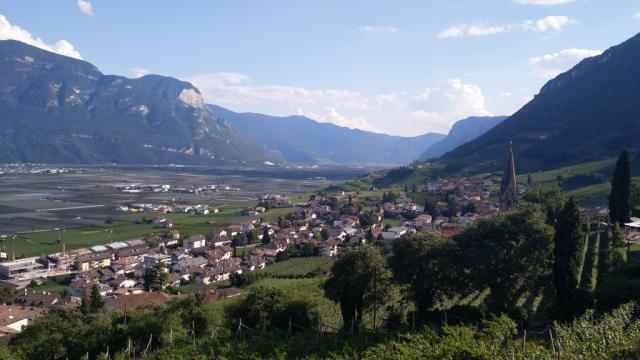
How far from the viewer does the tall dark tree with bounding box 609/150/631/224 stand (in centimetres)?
4591

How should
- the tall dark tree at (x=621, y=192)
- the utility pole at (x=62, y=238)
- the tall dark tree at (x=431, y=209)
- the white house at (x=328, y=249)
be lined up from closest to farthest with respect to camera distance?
the tall dark tree at (x=621, y=192) → the white house at (x=328, y=249) → the utility pole at (x=62, y=238) → the tall dark tree at (x=431, y=209)

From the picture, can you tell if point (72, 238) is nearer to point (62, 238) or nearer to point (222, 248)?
point (62, 238)

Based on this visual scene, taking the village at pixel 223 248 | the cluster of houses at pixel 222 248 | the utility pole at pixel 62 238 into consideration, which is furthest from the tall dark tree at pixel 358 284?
the utility pole at pixel 62 238

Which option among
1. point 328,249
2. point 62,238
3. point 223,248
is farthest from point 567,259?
point 62,238

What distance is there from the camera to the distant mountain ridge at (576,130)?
133 meters

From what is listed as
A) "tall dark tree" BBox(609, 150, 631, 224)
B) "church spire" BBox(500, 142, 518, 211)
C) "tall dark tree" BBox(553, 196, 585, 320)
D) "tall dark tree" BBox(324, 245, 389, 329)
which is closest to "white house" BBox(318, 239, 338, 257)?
"church spire" BBox(500, 142, 518, 211)

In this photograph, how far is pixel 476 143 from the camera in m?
198

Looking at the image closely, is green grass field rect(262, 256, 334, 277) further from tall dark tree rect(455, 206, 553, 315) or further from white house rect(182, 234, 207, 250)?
tall dark tree rect(455, 206, 553, 315)

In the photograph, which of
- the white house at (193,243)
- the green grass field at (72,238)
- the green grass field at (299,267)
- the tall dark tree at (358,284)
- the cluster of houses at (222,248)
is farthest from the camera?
the white house at (193,243)

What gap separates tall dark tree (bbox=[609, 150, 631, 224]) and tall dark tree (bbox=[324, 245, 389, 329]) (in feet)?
96.1

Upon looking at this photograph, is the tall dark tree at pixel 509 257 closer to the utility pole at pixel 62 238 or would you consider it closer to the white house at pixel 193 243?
the white house at pixel 193 243

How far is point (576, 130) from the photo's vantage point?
15562 centimetres

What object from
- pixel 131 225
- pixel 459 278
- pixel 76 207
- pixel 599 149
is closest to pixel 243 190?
pixel 76 207

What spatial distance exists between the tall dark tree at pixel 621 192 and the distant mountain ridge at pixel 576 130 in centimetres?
8355
